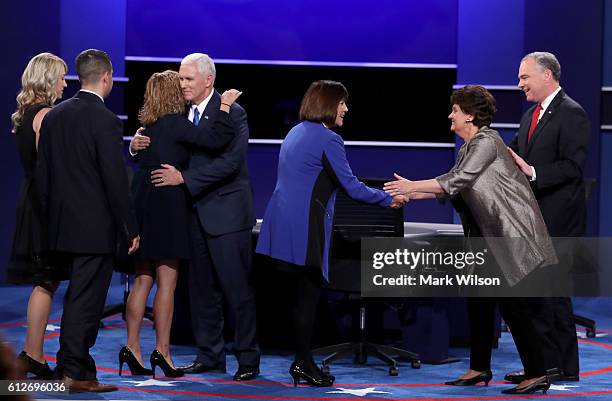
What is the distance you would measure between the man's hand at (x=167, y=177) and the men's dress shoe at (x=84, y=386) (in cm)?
100

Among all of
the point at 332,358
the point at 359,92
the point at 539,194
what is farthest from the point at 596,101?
the point at 332,358

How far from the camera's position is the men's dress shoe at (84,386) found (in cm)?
424

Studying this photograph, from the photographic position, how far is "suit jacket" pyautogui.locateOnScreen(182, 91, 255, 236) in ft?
15.6

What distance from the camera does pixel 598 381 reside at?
4.92 m

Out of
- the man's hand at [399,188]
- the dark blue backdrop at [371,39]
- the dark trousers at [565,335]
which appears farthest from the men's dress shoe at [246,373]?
the dark blue backdrop at [371,39]

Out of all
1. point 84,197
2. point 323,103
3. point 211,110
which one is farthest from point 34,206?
point 323,103

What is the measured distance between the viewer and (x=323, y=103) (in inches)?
178

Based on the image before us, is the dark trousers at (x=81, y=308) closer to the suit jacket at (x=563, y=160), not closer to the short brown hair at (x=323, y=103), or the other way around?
the short brown hair at (x=323, y=103)

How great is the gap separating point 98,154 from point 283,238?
965 mm

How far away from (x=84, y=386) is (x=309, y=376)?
3.48ft

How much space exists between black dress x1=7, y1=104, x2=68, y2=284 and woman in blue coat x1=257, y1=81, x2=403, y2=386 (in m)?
1.05

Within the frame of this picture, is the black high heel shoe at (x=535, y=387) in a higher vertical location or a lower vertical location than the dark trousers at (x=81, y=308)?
lower

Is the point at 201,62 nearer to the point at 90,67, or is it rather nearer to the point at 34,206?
the point at 90,67

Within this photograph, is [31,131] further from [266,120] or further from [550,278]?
[266,120]
